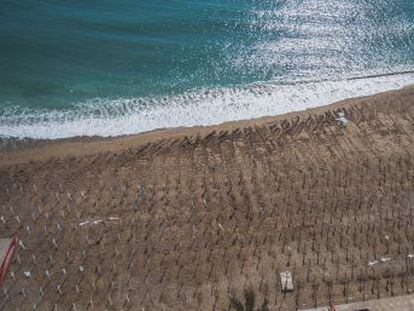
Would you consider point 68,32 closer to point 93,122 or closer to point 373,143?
point 93,122

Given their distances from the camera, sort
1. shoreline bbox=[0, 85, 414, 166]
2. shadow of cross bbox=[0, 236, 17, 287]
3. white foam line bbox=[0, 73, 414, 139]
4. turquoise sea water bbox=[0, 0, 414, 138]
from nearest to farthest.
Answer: shadow of cross bbox=[0, 236, 17, 287], shoreline bbox=[0, 85, 414, 166], white foam line bbox=[0, 73, 414, 139], turquoise sea water bbox=[0, 0, 414, 138]

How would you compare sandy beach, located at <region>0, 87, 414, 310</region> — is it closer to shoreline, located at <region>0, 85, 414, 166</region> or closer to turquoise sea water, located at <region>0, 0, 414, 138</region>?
shoreline, located at <region>0, 85, 414, 166</region>

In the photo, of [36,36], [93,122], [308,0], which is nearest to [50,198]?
[93,122]

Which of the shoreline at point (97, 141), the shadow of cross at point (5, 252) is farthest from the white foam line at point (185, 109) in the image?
the shadow of cross at point (5, 252)

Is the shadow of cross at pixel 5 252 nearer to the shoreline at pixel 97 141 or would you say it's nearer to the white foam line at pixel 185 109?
the shoreline at pixel 97 141

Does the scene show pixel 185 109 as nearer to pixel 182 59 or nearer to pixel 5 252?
pixel 182 59

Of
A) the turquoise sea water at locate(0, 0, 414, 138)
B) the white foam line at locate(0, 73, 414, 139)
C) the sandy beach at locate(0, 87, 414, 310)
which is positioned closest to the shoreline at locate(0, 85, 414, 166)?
the sandy beach at locate(0, 87, 414, 310)
